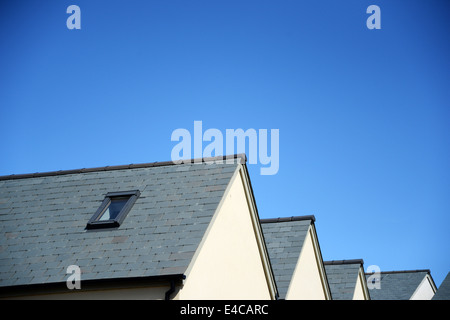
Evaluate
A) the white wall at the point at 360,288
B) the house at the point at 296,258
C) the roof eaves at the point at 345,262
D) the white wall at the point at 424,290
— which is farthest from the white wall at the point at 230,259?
the white wall at the point at 424,290

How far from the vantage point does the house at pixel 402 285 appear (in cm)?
2400

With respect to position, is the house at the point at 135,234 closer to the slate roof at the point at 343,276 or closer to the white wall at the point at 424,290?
the slate roof at the point at 343,276

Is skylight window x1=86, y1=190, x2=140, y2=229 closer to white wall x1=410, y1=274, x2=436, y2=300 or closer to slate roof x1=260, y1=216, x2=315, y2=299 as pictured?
slate roof x1=260, y1=216, x2=315, y2=299

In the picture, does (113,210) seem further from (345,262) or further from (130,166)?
(345,262)

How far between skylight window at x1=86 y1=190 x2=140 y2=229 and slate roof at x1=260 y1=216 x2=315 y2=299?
5113 mm

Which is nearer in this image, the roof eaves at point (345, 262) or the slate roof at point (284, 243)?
the slate roof at point (284, 243)

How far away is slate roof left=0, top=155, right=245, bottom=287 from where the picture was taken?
36.1ft

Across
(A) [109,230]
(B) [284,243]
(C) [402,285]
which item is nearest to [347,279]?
(B) [284,243]

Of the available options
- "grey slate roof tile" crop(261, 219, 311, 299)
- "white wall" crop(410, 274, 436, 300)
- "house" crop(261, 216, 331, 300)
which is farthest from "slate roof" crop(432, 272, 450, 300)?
"grey slate roof tile" crop(261, 219, 311, 299)

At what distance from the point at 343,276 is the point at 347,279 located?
271 mm

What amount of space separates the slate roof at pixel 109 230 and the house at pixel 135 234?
0.03m
